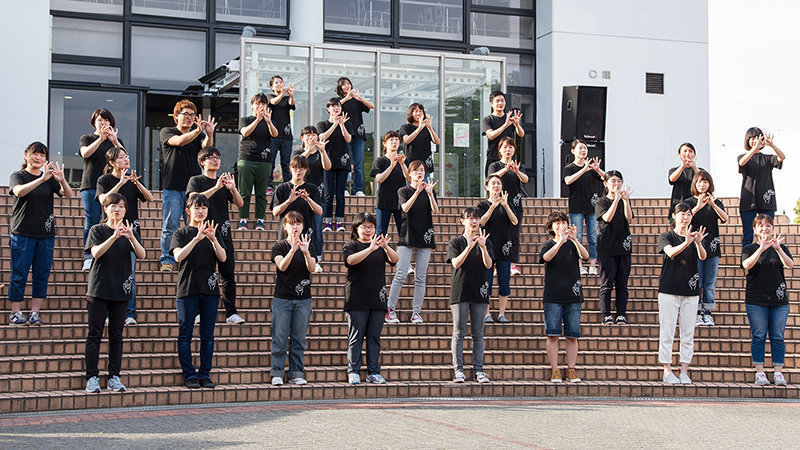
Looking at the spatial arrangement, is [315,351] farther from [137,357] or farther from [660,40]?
[660,40]

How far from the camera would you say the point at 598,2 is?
18531 millimetres

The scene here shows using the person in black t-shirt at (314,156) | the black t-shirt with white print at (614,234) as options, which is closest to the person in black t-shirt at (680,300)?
the black t-shirt with white print at (614,234)

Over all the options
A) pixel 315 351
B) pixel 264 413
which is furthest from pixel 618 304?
pixel 264 413

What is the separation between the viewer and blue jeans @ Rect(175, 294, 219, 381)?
7465mm

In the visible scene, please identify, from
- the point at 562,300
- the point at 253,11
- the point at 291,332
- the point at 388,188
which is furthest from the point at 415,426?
the point at 253,11

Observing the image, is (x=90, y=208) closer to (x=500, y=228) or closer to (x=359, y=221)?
(x=359, y=221)

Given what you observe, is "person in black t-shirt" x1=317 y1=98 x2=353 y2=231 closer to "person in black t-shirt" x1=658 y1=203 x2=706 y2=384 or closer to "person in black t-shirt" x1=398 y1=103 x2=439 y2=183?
"person in black t-shirt" x1=398 y1=103 x2=439 y2=183

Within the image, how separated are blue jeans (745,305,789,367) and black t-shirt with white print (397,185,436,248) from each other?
3.49 metres

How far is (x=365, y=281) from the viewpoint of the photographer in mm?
7949

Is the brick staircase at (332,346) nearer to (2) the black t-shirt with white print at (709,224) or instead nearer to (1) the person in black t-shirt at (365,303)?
(1) the person in black t-shirt at (365,303)

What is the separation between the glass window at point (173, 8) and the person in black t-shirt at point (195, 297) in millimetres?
10421

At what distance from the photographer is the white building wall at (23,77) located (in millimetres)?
14008

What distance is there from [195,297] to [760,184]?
7.10 metres

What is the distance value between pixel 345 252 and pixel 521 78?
39.7 feet
